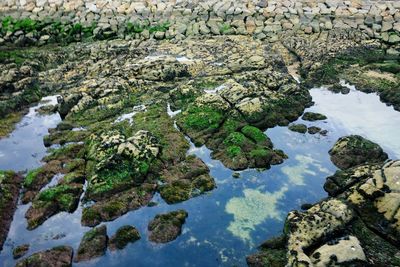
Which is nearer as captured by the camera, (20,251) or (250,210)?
(20,251)

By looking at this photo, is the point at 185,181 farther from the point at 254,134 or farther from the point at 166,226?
the point at 254,134

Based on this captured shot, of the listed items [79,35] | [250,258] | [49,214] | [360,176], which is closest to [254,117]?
[360,176]

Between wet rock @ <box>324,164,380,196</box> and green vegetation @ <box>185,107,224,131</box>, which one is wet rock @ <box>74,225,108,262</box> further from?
wet rock @ <box>324,164,380,196</box>

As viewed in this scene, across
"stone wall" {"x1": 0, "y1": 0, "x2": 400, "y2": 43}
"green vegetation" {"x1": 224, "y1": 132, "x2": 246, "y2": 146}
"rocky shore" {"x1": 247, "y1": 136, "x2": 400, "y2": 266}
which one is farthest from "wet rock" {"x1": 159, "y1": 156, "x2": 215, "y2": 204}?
"stone wall" {"x1": 0, "y1": 0, "x2": 400, "y2": 43}

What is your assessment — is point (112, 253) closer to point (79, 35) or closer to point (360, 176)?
point (360, 176)

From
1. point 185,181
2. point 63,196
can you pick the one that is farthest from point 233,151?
point 63,196
